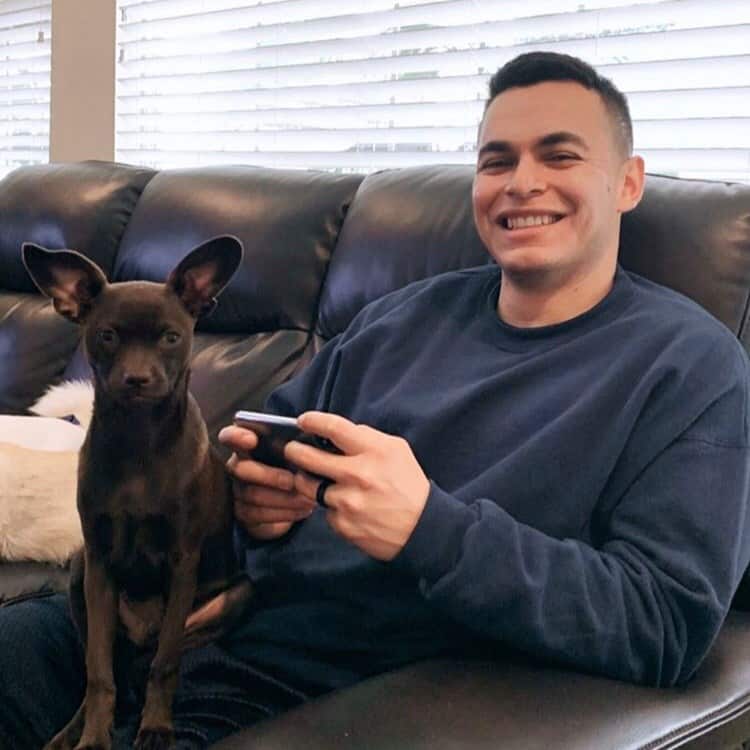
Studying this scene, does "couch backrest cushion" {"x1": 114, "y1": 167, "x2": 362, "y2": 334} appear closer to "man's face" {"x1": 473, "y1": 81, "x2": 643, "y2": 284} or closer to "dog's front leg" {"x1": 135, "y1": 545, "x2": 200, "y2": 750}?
"man's face" {"x1": 473, "y1": 81, "x2": 643, "y2": 284}

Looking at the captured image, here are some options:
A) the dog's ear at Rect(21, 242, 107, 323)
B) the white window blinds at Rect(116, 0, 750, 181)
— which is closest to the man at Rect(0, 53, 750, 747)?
the dog's ear at Rect(21, 242, 107, 323)

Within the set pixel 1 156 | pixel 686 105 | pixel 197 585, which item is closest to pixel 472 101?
pixel 686 105

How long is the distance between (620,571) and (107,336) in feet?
2.12

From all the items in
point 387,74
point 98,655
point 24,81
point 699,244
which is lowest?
point 98,655

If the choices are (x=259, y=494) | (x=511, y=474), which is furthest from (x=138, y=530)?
(x=511, y=474)

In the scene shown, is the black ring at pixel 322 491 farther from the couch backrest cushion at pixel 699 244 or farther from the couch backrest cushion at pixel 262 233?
the couch backrest cushion at pixel 262 233

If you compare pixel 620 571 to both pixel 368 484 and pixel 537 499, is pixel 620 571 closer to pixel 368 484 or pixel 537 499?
pixel 537 499

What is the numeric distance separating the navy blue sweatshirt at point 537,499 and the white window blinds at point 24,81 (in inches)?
109

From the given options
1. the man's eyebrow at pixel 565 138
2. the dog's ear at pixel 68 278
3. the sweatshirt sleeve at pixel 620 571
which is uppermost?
the man's eyebrow at pixel 565 138

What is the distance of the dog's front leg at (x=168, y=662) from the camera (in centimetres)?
114

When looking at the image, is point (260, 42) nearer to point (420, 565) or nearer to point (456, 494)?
point (456, 494)

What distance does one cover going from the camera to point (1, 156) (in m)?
4.08

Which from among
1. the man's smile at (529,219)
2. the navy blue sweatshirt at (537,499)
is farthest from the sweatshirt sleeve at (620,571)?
the man's smile at (529,219)

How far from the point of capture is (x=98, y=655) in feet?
3.89
